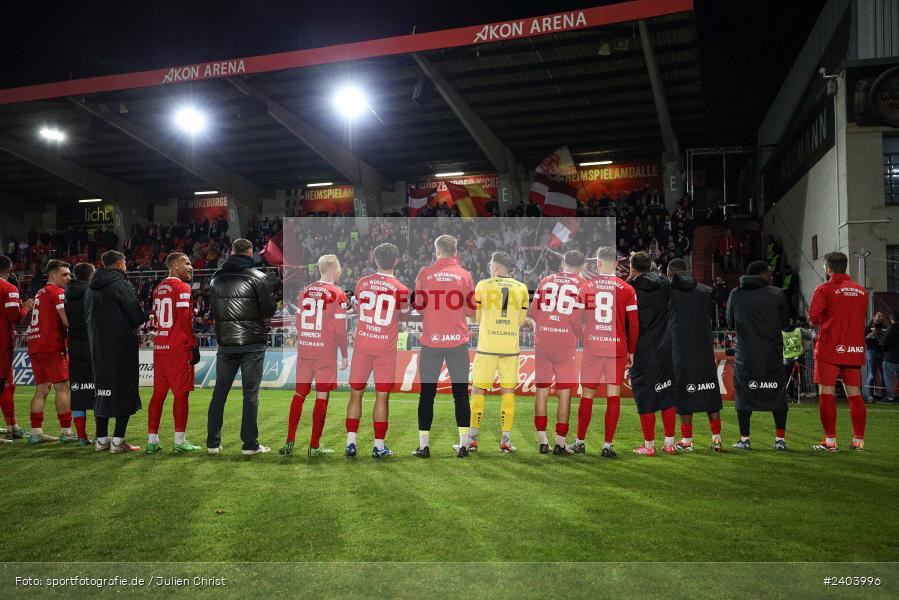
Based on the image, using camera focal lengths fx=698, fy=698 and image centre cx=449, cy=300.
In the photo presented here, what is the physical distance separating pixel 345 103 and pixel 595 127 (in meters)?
9.73

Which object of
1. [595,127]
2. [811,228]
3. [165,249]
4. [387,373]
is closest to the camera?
[387,373]

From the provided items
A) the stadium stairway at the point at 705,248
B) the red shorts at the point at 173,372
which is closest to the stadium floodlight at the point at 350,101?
the stadium stairway at the point at 705,248

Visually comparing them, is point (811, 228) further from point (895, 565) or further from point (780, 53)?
point (895, 565)

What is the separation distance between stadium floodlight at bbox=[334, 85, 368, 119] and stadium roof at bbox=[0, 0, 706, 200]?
33 cm

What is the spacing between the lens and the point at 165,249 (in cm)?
3303

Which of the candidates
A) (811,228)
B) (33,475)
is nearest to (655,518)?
(33,475)

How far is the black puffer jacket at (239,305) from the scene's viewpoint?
7.89 meters

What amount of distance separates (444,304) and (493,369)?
997mm

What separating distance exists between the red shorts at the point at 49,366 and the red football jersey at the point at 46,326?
7 cm

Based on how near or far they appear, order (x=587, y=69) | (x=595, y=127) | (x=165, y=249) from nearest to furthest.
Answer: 1. (x=587, y=69)
2. (x=595, y=127)
3. (x=165, y=249)

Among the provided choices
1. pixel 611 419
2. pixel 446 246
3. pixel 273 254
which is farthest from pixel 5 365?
pixel 273 254

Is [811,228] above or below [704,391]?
above

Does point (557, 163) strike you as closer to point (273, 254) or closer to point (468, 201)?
point (468, 201)

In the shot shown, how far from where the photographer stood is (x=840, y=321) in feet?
27.3
